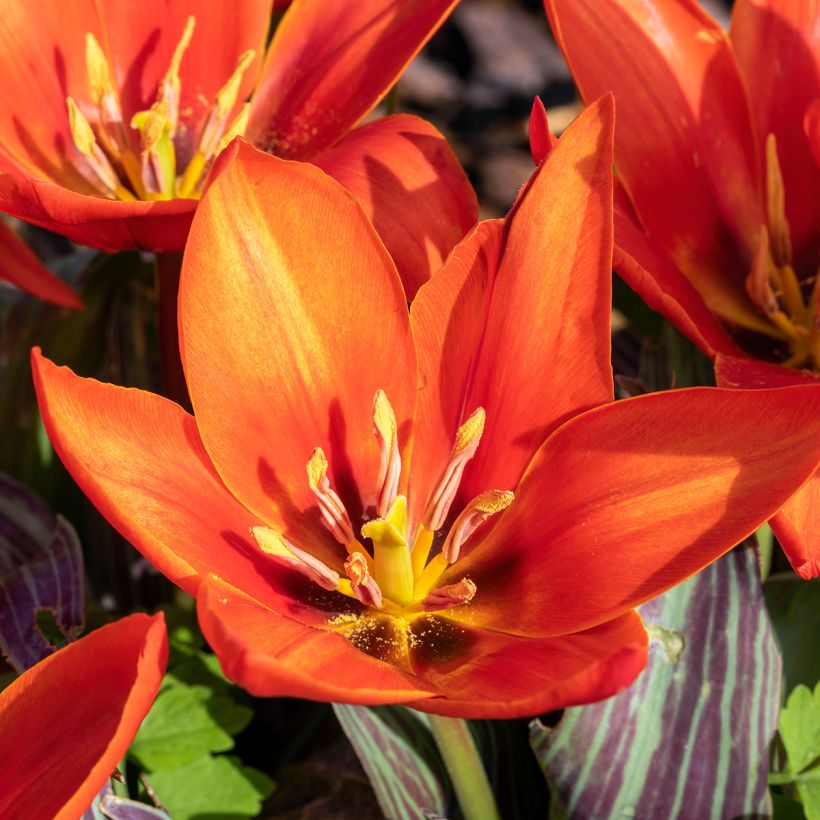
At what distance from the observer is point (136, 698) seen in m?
0.48

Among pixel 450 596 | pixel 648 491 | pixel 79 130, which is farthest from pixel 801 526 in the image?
pixel 79 130

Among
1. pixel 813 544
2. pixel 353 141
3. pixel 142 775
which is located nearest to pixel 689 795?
pixel 813 544

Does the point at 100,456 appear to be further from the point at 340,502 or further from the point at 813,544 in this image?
the point at 813,544

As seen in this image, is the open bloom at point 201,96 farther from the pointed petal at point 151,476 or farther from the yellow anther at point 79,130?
the pointed petal at point 151,476

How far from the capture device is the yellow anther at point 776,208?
0.78 meters

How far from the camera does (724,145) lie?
31.7 inches

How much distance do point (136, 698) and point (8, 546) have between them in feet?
1.59

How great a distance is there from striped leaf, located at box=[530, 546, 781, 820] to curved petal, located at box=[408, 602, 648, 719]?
0.11 m

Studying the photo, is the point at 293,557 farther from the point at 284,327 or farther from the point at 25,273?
the point at 25,273

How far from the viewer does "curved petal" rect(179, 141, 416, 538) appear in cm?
61

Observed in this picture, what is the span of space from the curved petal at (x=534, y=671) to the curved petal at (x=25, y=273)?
0.33 metres

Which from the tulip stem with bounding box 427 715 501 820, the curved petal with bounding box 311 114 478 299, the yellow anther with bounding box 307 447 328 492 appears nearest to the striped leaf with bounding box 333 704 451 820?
the tulip stem with bounding box 427 715 501 820

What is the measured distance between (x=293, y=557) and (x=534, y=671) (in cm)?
15

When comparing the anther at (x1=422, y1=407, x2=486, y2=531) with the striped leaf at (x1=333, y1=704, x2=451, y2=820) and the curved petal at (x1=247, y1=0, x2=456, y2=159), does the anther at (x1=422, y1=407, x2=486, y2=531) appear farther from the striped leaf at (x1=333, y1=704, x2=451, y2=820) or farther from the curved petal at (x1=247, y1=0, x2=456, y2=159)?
the curved petal at (x1=247, y1=0, x2=456, y2=159)
